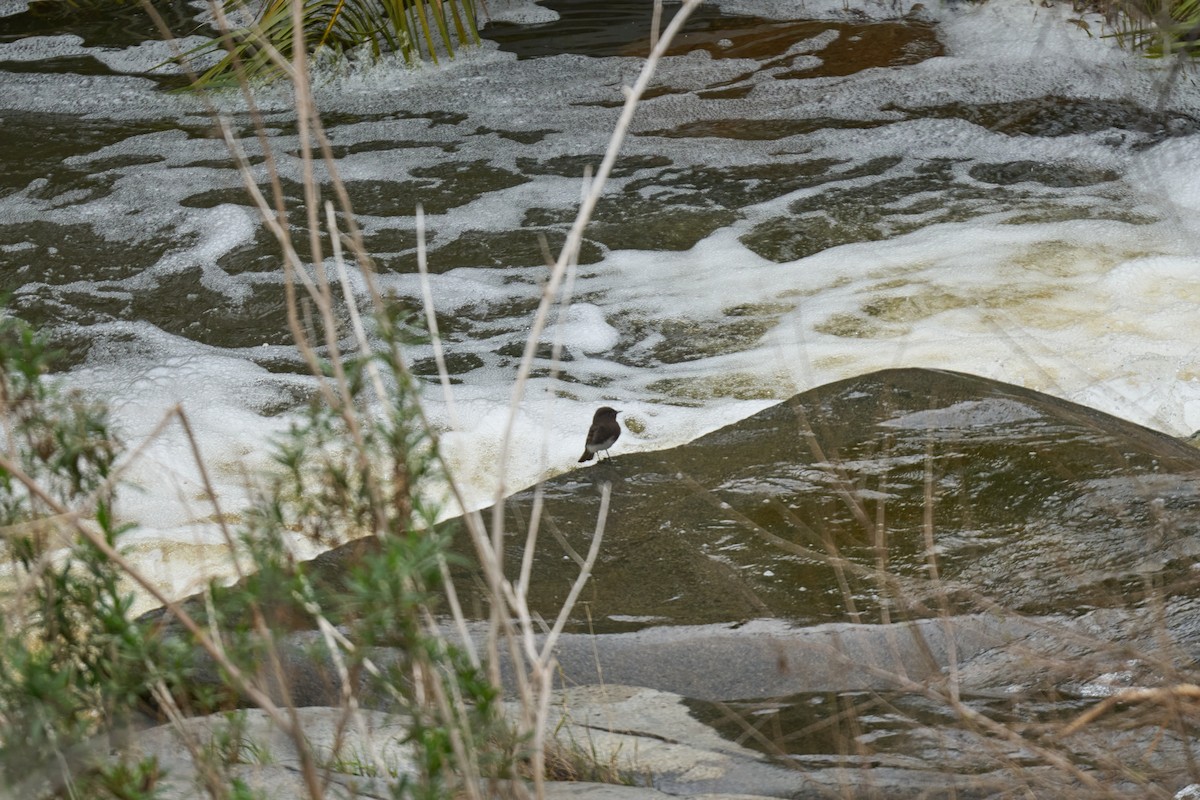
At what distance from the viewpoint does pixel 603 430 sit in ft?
10.9

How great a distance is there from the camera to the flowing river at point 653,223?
13.9ft

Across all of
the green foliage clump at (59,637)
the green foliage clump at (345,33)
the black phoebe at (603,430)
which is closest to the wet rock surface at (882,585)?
the black phoebe at (603,430)

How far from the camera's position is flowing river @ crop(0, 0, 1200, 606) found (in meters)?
4.24

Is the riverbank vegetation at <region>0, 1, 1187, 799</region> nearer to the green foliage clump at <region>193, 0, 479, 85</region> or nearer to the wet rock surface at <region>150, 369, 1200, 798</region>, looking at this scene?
the wet rock surface at <region>150, 369, 1200, 798</region>

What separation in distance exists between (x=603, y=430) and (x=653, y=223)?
2481mm

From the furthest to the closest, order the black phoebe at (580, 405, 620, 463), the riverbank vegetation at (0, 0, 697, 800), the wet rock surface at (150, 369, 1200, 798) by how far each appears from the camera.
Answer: the black phoebe at (580, 405, 620, 463), the wet rock surface at (150, 369, 1200, 798), the riverbank vegetation at (0, 0, 697, 800)

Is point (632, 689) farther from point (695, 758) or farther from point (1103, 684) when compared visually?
point (1103, 684)

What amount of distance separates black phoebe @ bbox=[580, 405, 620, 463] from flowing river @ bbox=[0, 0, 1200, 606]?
5.3 inches

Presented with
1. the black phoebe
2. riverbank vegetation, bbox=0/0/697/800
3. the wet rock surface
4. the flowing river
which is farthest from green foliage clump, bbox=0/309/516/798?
the black phoebe

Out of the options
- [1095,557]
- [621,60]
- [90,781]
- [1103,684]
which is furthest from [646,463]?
[621,60]

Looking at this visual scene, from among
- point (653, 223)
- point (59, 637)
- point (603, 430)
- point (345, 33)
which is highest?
point (345, 33)

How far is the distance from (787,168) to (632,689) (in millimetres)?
4191

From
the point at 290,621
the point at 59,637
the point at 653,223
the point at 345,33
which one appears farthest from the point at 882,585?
the point at 345,33

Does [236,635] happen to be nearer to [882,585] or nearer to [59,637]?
[59,637]
